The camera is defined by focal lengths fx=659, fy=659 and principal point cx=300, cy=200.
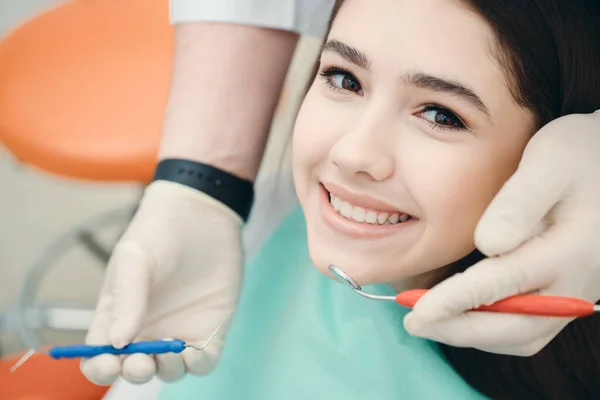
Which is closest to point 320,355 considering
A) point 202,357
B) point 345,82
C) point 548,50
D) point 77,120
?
point 202,357

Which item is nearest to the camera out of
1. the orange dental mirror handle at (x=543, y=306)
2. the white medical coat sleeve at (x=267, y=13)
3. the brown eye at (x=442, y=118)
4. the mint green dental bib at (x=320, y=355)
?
the orange dental mirror handle at (x=543, y=306)

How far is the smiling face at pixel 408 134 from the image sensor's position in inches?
27.1

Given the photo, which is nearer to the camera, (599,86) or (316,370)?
(599,86)

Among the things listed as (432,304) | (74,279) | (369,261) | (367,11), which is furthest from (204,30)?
(74,279)

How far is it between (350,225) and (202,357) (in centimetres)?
25

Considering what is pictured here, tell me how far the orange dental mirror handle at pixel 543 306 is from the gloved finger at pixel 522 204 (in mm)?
53

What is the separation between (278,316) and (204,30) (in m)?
0.46

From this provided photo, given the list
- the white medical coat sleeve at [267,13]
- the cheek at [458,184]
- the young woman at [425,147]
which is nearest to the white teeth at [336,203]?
the young woman at [425,147]

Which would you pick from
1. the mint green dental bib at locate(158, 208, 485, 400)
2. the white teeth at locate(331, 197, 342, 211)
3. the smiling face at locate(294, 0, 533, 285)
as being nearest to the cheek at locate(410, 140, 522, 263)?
the smiling face at locate(294, 0, 533, 285)

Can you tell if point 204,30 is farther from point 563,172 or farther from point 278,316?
point 563,172

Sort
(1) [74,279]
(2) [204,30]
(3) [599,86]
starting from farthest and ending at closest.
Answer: (1) [74,279] < (2) [204,30] < (3) [599,86]

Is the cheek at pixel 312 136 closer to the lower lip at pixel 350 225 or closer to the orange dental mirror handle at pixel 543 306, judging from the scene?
the lower lip at pixel 350 225

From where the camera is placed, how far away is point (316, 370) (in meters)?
0.92

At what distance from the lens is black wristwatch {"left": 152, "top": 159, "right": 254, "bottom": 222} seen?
955mm
